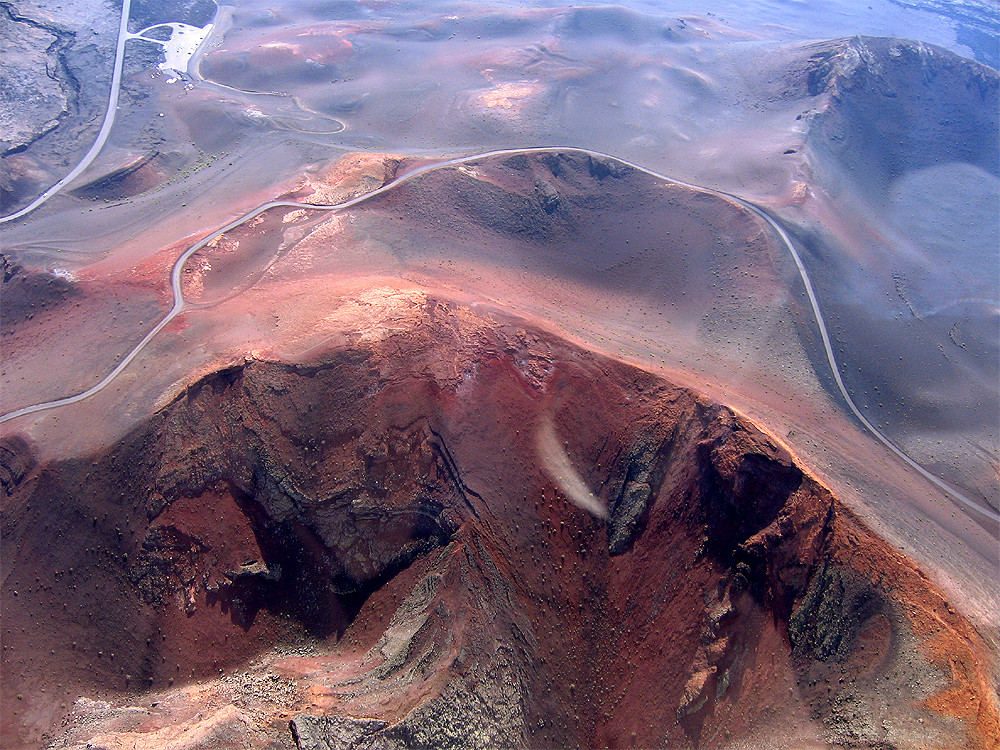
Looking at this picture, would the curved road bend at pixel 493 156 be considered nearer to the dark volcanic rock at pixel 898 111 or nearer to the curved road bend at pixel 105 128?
the dark volcanic rock at pixel 898 111

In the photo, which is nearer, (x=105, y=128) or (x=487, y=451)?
(x=487, y=451)

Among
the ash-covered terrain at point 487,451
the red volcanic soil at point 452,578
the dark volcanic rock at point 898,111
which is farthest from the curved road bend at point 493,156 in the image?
the dark volcanic rock at point 898,111

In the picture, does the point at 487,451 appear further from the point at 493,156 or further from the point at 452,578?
the point at 493,156

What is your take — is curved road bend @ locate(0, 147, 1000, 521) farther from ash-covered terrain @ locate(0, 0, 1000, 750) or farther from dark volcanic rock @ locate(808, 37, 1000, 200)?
dark volcanic rock @ locate(808, 37, 1000, 200)

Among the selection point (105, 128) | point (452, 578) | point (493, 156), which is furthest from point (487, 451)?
point (105, 128)

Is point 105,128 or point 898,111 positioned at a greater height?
point 898,111

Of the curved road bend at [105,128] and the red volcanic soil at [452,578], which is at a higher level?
the curved road bend at [105,128]
